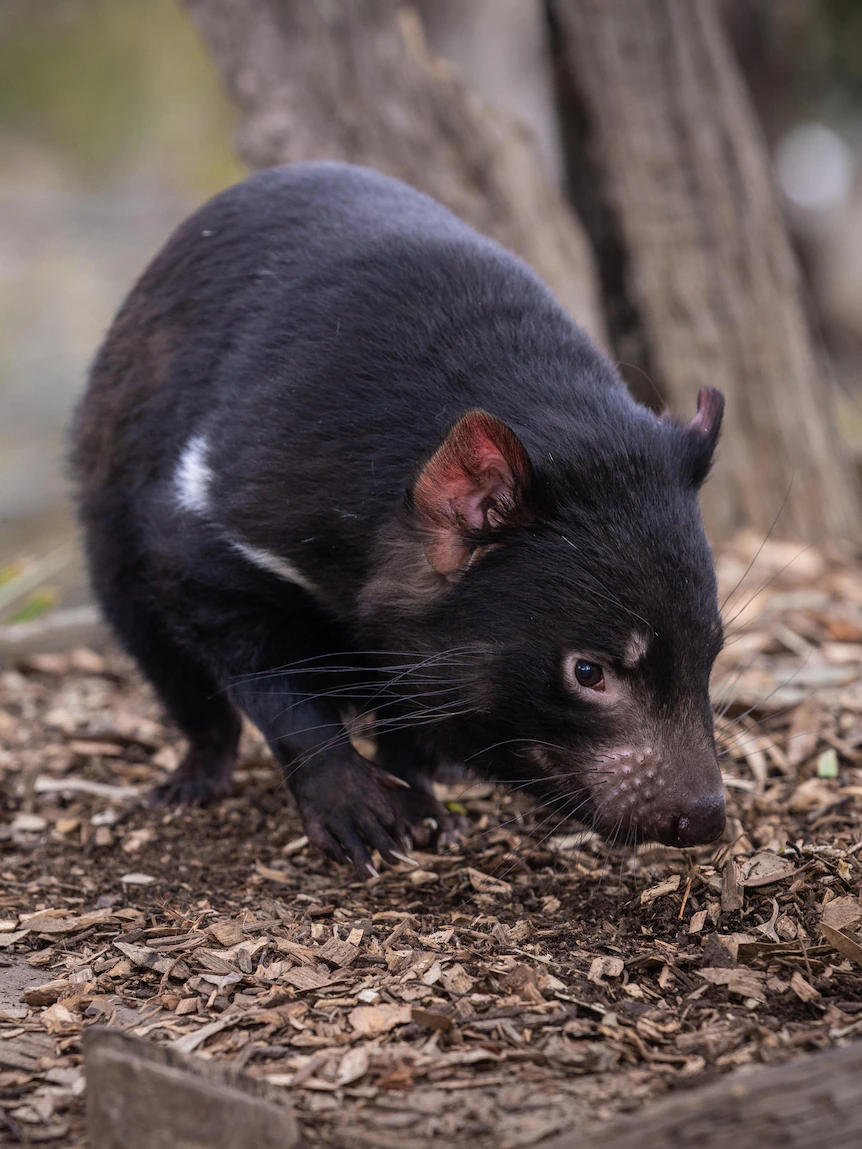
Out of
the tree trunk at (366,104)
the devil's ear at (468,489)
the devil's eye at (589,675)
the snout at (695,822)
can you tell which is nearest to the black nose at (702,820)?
the snout at (695,822)

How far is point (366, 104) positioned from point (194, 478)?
281 cm

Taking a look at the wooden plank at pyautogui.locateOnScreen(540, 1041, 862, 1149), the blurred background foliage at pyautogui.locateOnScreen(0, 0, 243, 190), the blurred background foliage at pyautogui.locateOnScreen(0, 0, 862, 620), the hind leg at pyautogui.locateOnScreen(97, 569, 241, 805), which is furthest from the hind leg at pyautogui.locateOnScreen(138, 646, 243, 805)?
the blurred background foliage at pyautogui.locateOnScreen(0, 0, 243, 190)

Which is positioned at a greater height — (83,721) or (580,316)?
(580,316)

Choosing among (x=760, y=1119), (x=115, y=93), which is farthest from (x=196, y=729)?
(x=115, y=93)

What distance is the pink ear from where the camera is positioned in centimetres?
280

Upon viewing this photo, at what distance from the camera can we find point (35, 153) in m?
15.2

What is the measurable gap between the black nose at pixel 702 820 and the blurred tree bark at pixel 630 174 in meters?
3.28

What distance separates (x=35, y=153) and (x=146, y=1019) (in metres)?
15.0

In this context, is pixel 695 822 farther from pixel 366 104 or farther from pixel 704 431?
pixel 366 104

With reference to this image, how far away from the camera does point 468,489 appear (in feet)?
8.21

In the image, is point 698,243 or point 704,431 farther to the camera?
point 698,243

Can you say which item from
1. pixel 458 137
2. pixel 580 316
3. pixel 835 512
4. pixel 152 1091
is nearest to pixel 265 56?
pixel 458 137

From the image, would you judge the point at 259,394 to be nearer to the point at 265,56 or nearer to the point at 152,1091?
the point at 152,1091

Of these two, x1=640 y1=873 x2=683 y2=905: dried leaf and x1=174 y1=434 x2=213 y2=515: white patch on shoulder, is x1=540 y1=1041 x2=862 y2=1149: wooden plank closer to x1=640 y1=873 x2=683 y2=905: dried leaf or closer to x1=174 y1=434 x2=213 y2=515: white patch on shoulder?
x1=640 y1=873 x2=683 y2=905: dried leaf
